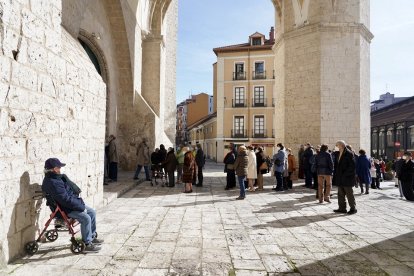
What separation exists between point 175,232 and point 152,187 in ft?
17.2

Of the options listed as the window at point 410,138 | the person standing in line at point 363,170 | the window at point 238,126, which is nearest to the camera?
the person standing in line at point 363,170

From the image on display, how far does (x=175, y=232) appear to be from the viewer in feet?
16.0

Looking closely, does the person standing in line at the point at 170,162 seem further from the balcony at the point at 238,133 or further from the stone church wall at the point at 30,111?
the balcony at the point at 238,133

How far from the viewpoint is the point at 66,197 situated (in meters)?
3.79

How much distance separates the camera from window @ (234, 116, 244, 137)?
3297 centimetres

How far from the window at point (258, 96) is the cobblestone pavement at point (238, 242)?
26.0 metres

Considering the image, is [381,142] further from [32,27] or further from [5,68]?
[5,68]

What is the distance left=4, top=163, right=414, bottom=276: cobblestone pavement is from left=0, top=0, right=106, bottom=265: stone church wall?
0.53 m

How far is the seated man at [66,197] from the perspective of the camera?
12.3 feet

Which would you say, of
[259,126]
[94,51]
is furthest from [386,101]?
[94,51]

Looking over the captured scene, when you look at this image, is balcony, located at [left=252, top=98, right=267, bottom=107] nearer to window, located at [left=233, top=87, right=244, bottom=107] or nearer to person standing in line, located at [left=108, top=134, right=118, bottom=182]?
window, located at [left=233, top=87, right=244, bottom=107]

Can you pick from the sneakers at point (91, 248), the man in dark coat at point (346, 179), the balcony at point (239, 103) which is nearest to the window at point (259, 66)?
the balcony at point (239, 103)

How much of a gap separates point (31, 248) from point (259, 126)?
29995mm

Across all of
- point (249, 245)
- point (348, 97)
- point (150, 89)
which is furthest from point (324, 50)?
point (249, 245)
